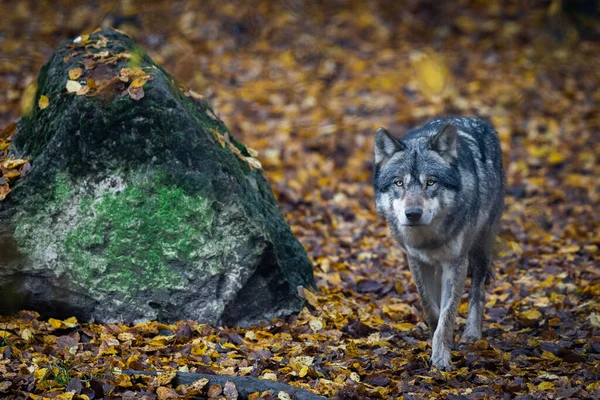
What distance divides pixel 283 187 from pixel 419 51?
5865 mm

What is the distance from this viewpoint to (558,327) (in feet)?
21.9

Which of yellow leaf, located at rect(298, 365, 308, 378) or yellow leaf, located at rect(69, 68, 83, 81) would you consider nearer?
yellow leaf, located at rect(298, 365, 308, 378)

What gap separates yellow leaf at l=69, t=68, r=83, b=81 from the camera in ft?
20.8

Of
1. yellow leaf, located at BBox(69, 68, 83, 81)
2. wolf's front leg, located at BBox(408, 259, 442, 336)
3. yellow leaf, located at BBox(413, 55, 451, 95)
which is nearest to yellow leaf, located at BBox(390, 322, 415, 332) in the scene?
wolf's front leg, located at BBox(408, 259, 442, 336)

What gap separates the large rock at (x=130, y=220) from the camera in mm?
5875

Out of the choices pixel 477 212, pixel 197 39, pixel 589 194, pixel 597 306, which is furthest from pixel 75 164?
pixel 197 39

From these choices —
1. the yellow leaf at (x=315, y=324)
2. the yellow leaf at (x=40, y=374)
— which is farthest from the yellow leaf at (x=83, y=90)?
the yellow leaf at (x=315, y=324)

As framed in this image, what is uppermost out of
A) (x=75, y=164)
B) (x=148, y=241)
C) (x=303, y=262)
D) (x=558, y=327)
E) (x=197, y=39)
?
(x=197, y=39)

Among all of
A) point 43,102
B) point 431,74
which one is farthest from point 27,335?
point 431,74

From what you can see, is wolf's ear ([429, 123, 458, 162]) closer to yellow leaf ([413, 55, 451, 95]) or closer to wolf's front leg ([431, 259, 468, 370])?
wolf's front leg ([431, 259, 468, 370])

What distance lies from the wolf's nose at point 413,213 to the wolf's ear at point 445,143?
0.69 meters

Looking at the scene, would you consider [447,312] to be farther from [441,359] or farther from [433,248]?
[433,248]

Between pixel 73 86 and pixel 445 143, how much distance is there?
3231 mm

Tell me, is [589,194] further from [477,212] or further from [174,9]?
[174,9]
